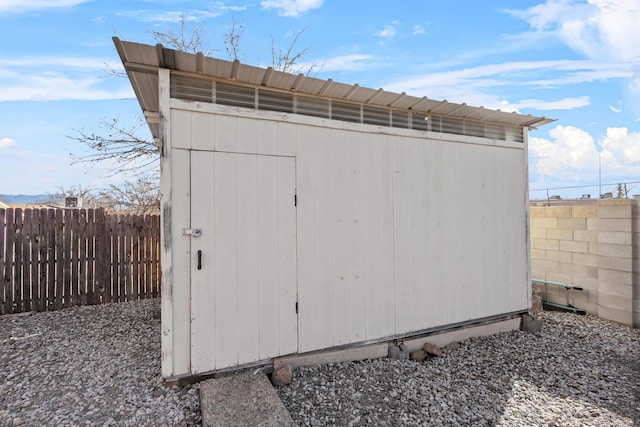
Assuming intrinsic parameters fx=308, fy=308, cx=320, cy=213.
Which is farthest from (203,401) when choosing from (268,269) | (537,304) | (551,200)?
(551,200)

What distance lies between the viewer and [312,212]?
2.91m

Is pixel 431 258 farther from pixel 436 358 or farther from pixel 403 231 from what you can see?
pixel 436 358

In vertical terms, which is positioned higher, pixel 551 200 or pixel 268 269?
pixel 551 200

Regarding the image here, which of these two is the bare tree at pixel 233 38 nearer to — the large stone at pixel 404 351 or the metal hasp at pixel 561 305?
the large stone at pixel 404 351

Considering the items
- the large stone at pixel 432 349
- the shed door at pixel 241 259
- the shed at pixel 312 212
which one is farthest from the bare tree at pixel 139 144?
the large stone at pixel 432 349

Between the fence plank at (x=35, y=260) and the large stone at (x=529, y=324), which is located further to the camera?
the fence plank at (x=35, y=260)

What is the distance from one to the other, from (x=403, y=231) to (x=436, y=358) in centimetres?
141

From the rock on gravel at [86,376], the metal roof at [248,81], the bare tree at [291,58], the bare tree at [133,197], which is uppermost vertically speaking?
the bare tree at [291,58]

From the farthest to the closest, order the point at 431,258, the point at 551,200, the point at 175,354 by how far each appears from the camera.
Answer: the point at 551,200 → the point at 431,258 → the point at 175,354

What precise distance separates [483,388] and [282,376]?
5.85 feet

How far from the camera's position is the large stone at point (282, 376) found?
2.54m

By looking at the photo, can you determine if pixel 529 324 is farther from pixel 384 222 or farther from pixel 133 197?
pixel 133 197

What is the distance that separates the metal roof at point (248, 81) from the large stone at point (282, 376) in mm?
2464

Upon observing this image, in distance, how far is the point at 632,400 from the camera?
102 inches
